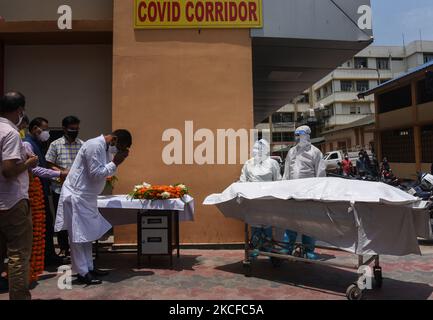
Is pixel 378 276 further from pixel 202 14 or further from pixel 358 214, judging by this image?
pixel 202 14

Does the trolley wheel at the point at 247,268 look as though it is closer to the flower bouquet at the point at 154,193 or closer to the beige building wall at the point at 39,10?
the flower bouquet at the point at 154,193

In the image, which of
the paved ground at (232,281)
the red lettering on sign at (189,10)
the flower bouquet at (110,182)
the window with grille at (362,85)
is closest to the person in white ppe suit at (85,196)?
the paved ground at (232,281)

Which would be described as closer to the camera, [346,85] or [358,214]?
[358,214]

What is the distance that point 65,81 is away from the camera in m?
7.64

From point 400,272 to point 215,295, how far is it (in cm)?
262

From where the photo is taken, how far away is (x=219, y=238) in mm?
6859

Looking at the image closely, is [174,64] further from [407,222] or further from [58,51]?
[407,222]

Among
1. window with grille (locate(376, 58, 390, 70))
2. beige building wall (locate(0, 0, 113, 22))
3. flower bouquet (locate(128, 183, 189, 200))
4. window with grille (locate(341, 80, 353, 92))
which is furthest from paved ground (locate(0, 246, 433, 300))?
window with grille (locate(376, 58, 390, 70))

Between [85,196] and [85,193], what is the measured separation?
0.12 ft

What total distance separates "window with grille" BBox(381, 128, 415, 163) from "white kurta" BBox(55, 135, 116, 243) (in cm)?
2172

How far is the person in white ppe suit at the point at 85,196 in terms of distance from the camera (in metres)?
4.73

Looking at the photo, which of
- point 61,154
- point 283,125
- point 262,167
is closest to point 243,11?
point 262,167

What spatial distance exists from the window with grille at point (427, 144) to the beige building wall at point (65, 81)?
18.7m
